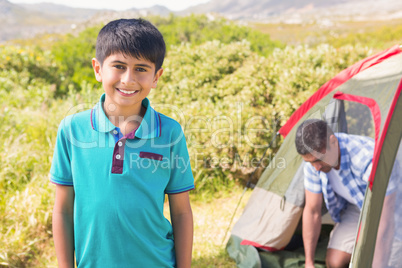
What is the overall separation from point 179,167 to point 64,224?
47cm

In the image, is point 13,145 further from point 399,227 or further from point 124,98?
point 399,227

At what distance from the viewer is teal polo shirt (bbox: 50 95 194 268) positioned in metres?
1.30

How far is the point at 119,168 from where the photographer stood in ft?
4.28

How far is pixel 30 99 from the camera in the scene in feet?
21.9

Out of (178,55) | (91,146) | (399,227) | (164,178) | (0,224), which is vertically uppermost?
(178,55)

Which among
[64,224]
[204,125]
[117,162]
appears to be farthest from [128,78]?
[204,125]

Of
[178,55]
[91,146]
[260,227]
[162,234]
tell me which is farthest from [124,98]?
[178,55]

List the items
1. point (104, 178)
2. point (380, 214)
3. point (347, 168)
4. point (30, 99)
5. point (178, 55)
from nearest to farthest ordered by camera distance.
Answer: point (104, 178) < point (380, 214) < point (347, 168) < point (178, 55) < point (30, 99)

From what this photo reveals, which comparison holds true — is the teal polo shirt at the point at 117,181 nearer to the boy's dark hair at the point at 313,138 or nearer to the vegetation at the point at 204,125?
the boy's dark hair at the point at 313,138

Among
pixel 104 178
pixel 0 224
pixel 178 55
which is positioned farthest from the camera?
pixel 178 55

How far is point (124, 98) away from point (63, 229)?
0.53 m

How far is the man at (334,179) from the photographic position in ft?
8.95

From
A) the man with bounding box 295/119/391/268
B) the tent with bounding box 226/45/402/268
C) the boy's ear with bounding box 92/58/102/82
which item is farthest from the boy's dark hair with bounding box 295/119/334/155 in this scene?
the boy's ear with bounding box 92/58/102/82

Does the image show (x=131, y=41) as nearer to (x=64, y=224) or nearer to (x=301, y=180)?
(x=64, y=224)
